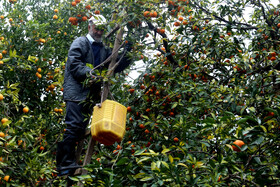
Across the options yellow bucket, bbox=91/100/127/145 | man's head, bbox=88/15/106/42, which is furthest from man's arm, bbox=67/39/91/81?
yellow bucket, bbox=91/100/127/145

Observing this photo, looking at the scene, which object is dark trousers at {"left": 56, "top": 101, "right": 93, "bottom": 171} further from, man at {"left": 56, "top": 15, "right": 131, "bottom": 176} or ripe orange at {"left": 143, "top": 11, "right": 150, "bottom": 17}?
ripe orange at {"left": 143, "top": 11, "right": 150, "bottom": 17}

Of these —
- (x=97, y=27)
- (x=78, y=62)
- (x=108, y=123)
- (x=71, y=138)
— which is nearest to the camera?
(x=108, y=123)

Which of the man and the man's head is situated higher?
the man's head

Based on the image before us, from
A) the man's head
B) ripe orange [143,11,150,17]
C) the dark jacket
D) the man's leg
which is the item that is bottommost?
the man's leg

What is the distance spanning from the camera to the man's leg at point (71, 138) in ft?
9.77

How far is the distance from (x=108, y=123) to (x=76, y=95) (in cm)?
62

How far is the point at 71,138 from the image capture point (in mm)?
3018

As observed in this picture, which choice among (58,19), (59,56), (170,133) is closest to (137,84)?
(170,133)

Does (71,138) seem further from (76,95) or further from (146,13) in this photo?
(146,13)

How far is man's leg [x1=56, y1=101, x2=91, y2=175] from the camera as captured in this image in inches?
117

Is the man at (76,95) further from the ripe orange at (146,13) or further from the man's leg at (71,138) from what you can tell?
the ripe orange at (146,13)

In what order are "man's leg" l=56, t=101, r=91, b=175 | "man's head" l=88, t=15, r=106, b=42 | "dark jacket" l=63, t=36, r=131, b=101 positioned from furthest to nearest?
"man's head" l=88, t=15, r=106, b=42 → "dark jacket" l=63, t=36, r=131, b=101 → "man's leg" l=56, t=101, r=91, b=175

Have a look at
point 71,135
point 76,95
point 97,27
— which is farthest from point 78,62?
point 71,135

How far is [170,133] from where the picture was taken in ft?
10.4
